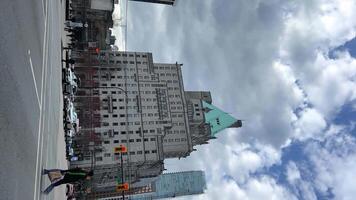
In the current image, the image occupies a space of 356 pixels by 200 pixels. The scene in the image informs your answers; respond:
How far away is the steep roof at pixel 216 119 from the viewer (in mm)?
126812

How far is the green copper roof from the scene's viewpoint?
126875mm

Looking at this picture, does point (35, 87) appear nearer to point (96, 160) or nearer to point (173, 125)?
point (96, 160)

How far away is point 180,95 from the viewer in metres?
116

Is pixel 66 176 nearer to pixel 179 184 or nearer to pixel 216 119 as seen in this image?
pixel 216 119

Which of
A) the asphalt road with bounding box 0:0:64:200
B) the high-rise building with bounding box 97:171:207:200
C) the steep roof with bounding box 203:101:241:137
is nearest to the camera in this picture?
the asphalt road with bounding box 0:0:64:200

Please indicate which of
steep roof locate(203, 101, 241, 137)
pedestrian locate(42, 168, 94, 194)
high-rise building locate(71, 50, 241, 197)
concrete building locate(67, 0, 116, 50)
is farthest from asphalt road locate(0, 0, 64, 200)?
steep roof locate(203, 101, 241, 137)

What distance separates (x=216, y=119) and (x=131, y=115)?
111 ft

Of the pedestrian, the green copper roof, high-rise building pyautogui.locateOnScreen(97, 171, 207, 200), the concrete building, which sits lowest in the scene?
the pedestrian

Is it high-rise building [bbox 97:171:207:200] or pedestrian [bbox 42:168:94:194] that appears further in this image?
high-rise building [bbox 97:171:207:200]

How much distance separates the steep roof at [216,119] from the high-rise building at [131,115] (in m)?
6.12

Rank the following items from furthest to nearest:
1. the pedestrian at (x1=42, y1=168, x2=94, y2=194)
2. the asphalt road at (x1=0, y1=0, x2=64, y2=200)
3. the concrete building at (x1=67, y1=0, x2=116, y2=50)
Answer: the concrete building at (x1=67, y1=0, x2=116, y2=50), the pedestrian at (x1=42, y1=168, x2=94, y2=194), the asphalt road at (x1=0, y1=0, x2=64, y2=200)

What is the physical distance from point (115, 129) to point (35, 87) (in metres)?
85.4

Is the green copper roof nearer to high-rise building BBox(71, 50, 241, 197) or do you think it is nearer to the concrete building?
high-rise building BBox(71, 50, 241, 197)

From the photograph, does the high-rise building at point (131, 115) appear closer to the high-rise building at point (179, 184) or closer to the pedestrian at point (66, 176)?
the high-rise building at point (179, 184)
